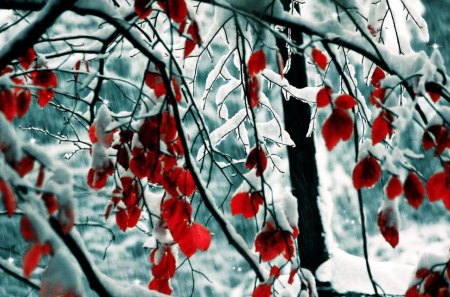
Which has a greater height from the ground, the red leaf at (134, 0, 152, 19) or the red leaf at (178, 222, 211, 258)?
the red leaf at (134, 0, 152, 19)

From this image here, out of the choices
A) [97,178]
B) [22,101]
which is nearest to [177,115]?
[97,178]

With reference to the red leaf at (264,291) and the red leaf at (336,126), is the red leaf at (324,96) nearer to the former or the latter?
the red leaf at (336,126)

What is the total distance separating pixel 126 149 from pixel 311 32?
65 centimetres

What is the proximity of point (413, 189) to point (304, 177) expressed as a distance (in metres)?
2.30

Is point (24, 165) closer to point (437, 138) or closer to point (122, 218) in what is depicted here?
point (122, 218)

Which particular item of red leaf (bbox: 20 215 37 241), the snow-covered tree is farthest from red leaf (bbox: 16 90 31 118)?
red leaf (bbox: 20 215 37 241)

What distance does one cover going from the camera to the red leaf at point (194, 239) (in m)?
1.76

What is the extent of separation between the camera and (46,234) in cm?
116

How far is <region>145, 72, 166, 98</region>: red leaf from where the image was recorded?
1.85m

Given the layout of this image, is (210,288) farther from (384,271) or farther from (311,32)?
(311,32)

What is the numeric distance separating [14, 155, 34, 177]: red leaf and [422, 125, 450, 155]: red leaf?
3.00 ft

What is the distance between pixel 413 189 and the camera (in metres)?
1.47

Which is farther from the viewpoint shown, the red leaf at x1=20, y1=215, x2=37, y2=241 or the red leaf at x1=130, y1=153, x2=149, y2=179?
the red leaf at x1=130, y1=153, x2=149, y2=179

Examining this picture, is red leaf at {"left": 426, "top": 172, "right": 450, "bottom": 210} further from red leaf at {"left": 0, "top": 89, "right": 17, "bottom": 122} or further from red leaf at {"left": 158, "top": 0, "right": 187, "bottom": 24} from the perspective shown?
red leaf at {"left": 0, "top": 89, "right": 17, "bottom": 122}
